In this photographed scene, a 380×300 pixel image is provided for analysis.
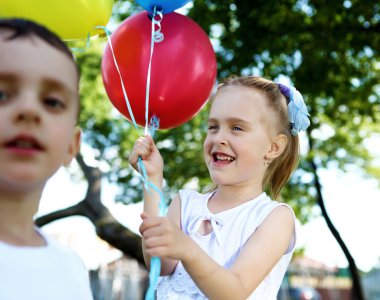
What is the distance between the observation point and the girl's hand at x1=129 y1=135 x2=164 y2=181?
2104mm

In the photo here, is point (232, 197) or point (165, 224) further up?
point (165, 224)

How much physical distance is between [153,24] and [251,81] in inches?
20.2

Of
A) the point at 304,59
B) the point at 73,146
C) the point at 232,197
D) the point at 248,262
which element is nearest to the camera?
the point at 73,146

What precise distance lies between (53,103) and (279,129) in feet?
4.96

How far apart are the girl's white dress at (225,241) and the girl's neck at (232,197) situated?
0.09ft

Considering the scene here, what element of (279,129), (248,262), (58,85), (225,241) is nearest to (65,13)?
(279,129)

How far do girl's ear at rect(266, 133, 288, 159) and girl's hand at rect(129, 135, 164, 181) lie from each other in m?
0.57

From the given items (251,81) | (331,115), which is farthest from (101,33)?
(331,115)

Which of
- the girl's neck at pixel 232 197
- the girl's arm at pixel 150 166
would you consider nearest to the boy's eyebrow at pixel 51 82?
the girl's arm at pixel 150 166

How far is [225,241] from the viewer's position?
230 cm

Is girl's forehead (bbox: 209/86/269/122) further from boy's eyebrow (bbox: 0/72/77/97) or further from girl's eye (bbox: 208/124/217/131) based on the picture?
boy's eyebrow (bbox: 0/72/77/97)

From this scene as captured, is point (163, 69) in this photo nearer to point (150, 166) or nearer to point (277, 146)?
point (277, 146)

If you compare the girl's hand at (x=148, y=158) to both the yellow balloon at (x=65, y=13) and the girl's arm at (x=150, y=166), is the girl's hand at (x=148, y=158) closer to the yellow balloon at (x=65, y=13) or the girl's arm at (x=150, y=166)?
the girl's arm at (x=150, y=166)

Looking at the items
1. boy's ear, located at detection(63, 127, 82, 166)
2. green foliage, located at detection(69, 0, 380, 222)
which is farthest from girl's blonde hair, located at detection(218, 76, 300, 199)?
green foliage, located at detection(69, 0, 380, 222)
